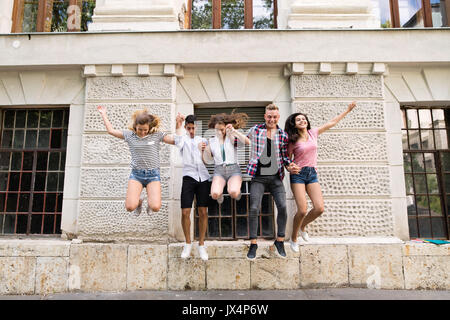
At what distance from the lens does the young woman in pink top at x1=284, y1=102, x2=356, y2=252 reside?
183 inches

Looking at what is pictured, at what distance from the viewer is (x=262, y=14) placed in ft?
21.4

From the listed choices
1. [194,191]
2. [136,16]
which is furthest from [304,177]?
[136,16]

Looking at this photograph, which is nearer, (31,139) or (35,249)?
(35,249)

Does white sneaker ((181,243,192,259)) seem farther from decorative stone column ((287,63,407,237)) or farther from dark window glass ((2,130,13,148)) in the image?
dark window glass ((2,130,13,148))

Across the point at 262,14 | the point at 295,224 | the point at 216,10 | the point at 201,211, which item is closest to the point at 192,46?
the point at 216,10

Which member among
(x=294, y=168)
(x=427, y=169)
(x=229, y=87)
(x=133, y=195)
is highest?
(x=229, y=87)

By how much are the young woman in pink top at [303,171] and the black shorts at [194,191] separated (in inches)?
54.5

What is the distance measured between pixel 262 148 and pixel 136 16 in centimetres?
381

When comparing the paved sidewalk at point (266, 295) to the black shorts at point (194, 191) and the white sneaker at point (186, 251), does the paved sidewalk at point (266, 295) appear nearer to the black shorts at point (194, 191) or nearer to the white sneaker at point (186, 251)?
the white sneaker at point (186, 251)

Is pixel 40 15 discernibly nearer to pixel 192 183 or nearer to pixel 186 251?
pixel 192 183

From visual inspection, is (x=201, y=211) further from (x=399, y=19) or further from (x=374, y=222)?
(x=399, y=19)

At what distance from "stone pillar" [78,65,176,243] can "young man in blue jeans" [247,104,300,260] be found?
1.68 meters

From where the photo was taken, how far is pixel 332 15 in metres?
5.95

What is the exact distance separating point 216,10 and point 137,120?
3407 mm
